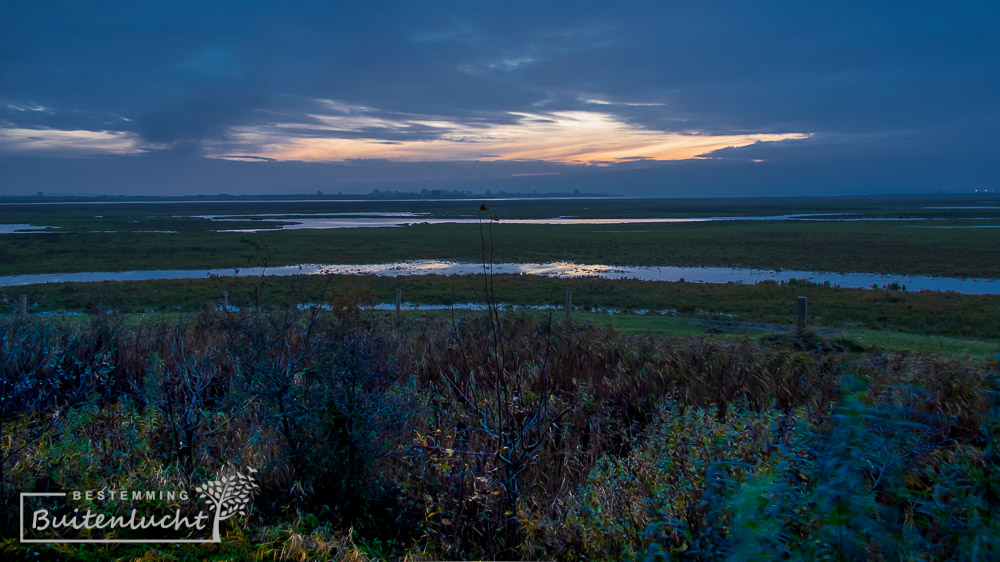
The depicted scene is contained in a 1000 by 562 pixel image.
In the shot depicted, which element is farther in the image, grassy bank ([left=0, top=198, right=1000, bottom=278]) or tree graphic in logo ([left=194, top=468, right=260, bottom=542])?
grassy bank ([left=0, top=198, right=1000, bottom=278])

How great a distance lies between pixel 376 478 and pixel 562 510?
1.54 metres

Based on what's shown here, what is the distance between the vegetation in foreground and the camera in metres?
2.39

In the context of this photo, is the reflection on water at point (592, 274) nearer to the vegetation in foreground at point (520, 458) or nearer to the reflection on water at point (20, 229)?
the vegetation in foreground at point (520, 458)

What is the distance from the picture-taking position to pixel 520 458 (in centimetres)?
514

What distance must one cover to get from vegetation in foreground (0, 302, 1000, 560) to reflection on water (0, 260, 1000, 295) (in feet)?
86.7

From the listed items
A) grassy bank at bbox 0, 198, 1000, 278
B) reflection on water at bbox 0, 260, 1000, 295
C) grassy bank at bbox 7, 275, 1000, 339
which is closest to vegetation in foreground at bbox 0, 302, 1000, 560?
grassy bank at bbox 7, 275, 1000, 339

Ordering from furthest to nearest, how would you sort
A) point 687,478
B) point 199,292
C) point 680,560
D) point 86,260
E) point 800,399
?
point 86,260 < point 199,292 < point 800,399 < point 687,478 < point 680,560

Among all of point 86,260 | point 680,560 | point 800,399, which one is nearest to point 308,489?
point 680,560

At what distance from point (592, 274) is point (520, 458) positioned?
34.9 metres

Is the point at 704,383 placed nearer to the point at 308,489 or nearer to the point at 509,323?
the point at 509,323

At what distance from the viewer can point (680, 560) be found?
12.3 ft

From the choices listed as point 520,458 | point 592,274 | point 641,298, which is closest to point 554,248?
point 592,274

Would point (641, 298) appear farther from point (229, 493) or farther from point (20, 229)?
point (20, 229)

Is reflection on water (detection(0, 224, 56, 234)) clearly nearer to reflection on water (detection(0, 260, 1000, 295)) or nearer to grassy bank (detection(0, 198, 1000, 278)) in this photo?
grassy bank (detection(0, 198, 1000, 278))
